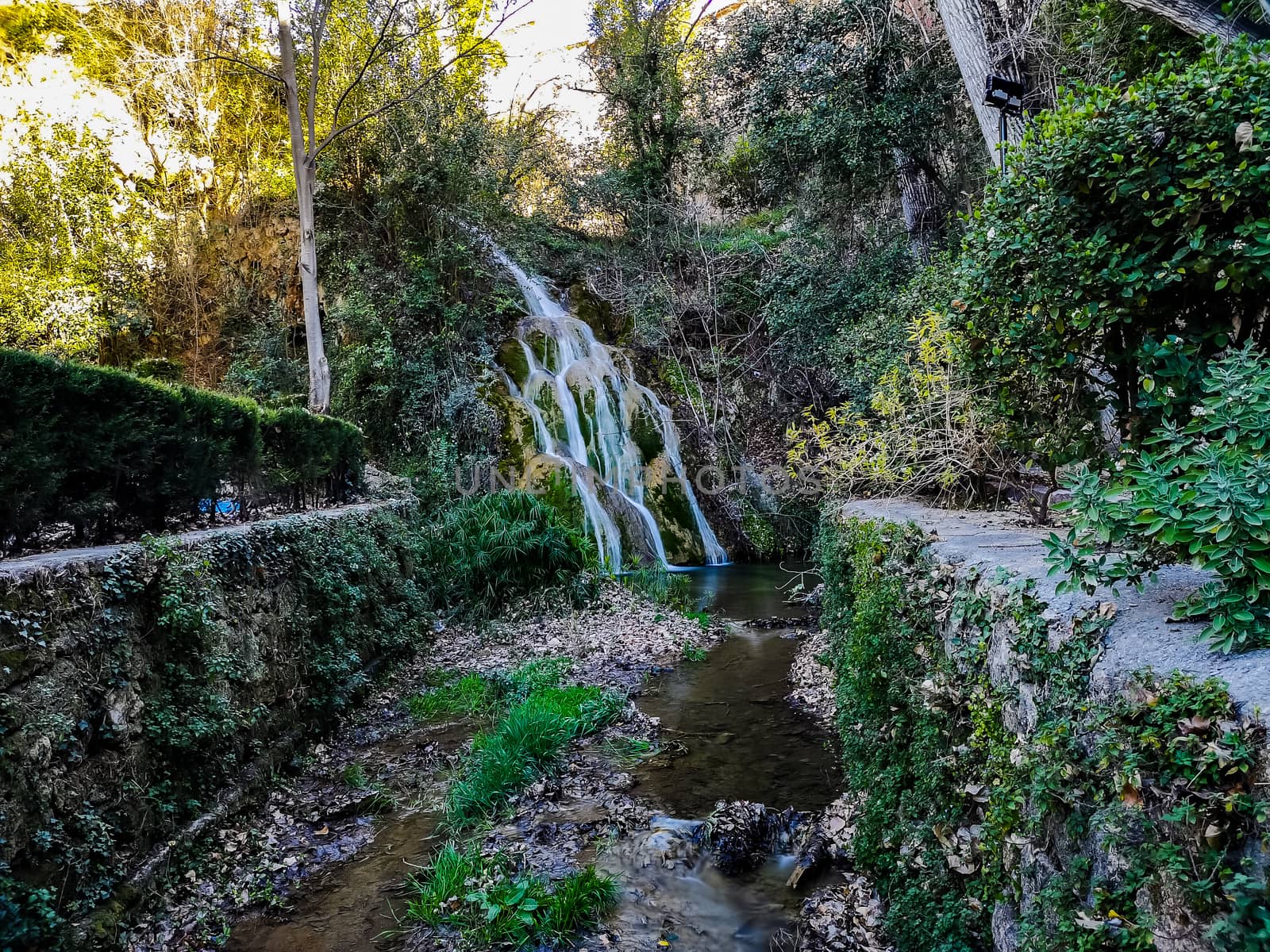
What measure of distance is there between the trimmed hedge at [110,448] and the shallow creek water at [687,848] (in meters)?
2.88

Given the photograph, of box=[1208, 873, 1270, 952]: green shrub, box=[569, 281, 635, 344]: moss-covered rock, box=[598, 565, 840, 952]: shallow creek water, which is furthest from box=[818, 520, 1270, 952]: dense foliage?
box=[569, 281, 635, 344]: moss-covered rock

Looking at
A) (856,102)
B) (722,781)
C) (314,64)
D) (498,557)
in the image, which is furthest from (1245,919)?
(314,64)

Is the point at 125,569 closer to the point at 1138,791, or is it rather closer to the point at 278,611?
the point at 278,611

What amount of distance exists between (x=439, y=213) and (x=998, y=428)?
1360 cm

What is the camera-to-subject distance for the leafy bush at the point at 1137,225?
9.18ft

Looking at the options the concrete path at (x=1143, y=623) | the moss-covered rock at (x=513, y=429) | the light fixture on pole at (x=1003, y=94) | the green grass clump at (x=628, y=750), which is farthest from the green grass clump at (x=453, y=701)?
the light fixture on pole at (x=1003, y=94)

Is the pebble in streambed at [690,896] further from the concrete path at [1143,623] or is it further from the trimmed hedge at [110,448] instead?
the trimmed hedge at [110,448]

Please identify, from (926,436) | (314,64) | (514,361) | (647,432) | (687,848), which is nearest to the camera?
(687,848)

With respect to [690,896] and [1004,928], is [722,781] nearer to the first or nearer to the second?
[690,896]

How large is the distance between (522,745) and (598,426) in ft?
34.0

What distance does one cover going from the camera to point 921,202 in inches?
502

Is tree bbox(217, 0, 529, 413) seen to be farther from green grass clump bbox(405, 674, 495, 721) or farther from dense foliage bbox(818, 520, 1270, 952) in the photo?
dense foliage bbox(818, 520, 1270, 952)

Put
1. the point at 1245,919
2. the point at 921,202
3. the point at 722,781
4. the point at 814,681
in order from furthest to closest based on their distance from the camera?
the point at 921,202, the point at 814,681, the point at 722,781, the point at 1245,919

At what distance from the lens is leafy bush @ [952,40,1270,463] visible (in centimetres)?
280
